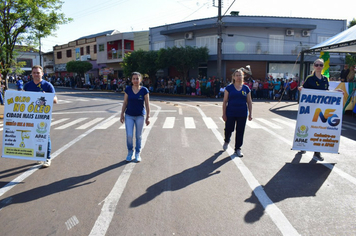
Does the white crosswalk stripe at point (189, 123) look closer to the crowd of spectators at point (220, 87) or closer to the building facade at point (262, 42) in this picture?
the crowd of spectators at point (220, 87)

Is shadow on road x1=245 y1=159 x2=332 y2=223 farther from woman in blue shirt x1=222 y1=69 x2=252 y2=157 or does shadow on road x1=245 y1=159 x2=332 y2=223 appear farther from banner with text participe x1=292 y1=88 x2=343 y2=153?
woman in blue shirt x1=222 y1=69 x2=252 y2=157

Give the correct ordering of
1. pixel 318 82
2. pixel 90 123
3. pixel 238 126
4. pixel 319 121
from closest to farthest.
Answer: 1. pixel 319 121
2. pixel 318 82
3. pixel 238 126
4. pixel 90 123

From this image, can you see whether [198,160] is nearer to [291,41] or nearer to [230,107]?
[230,107]

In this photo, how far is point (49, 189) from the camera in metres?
4.61

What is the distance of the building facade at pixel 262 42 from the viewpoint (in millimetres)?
31156

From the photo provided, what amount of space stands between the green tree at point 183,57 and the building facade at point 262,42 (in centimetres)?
188

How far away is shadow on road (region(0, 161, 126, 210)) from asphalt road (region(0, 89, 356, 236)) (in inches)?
0.6

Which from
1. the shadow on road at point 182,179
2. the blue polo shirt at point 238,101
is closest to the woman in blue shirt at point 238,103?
the blue polo shirt at point 238,101

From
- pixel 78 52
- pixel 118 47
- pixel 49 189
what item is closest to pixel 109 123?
pixel 49 189

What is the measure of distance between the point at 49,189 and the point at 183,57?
2600cm

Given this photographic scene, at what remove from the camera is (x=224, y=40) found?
32.2 meters

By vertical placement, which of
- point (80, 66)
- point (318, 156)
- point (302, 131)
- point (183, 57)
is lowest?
point (318, 156)

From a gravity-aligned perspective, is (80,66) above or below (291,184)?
above

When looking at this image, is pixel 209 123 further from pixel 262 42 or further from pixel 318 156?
pixel 262 42
